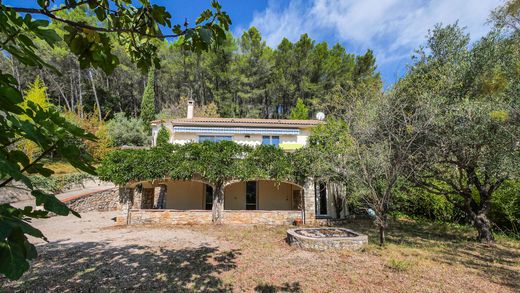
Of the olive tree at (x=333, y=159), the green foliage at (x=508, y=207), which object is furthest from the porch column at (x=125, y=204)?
the green foliage at (x=508, y=207)

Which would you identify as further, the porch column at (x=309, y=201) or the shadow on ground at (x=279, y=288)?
the porch column at (x=309, y=201)

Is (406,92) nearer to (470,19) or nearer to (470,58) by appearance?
(470,58)

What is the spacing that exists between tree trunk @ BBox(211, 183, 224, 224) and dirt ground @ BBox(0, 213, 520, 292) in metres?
3.57

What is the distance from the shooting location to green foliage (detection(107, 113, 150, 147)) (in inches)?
1588

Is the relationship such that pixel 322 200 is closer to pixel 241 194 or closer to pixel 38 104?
pixel 241 194

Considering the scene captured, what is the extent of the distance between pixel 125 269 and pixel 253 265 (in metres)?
4.81

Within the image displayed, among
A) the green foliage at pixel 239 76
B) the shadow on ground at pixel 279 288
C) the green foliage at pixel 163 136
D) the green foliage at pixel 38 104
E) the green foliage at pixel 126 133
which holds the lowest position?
the shadow on ground at pixel 279 288

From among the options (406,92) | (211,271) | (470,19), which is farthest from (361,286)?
(470,19)

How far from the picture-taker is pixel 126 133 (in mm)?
40594

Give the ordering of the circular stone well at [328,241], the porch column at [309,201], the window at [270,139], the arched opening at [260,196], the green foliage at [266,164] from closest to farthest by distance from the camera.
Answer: the circular stone well at [328,241]
the green foliage at [266,164]
the porch column at [309,201]
the arched opening at [260,196]
the window at [270,139]

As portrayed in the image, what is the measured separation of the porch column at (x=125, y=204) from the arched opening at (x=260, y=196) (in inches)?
336

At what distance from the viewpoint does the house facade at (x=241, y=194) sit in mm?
20078

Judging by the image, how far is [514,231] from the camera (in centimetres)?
1662

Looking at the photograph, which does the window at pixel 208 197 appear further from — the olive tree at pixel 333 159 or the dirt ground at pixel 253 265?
the olive tree at pixel 333 159
